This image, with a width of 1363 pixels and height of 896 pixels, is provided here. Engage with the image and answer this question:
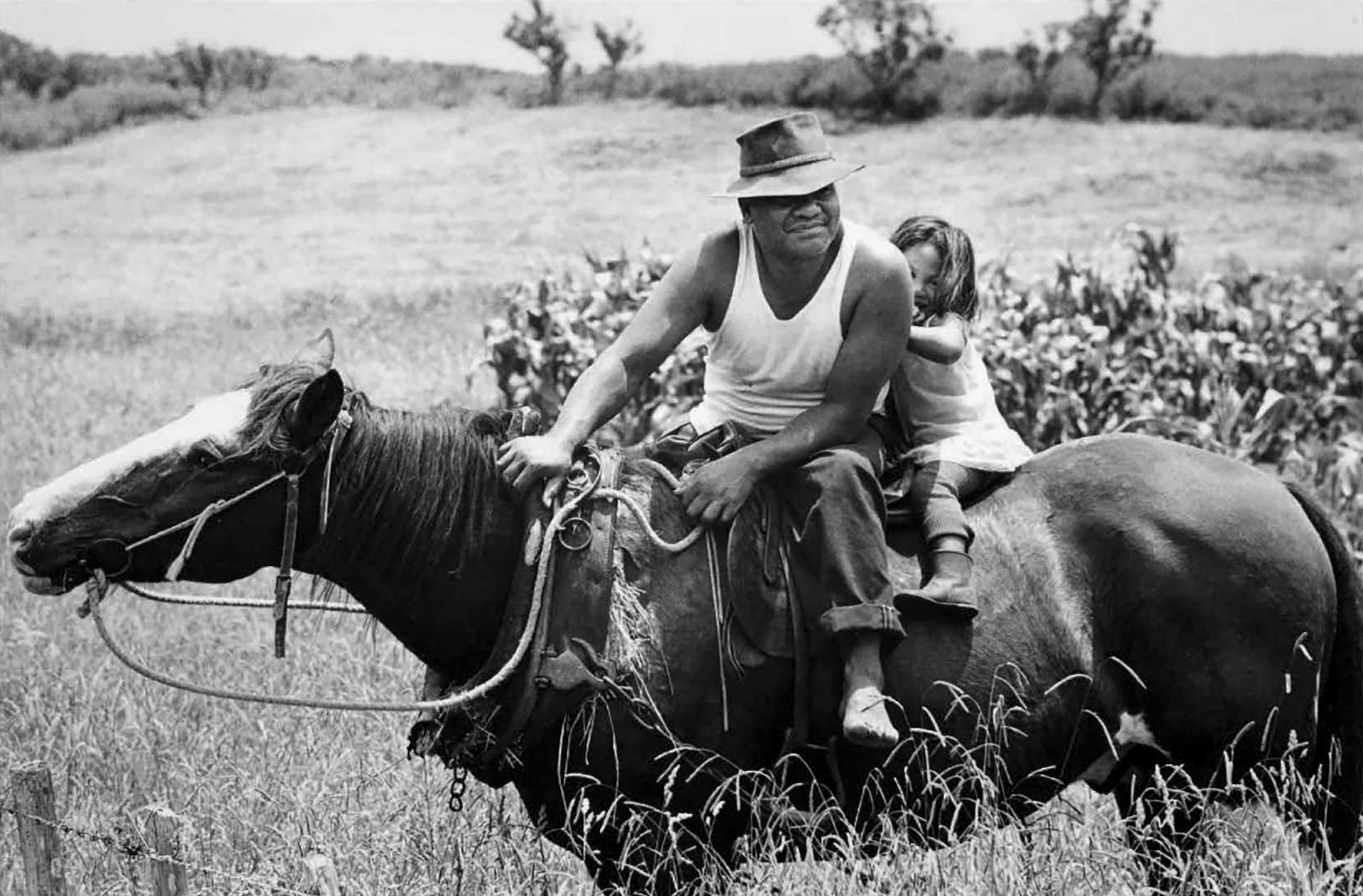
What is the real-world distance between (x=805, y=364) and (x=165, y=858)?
1.97 m

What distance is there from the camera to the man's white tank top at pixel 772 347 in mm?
3564

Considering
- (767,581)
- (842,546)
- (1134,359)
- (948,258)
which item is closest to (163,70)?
(1134,359)

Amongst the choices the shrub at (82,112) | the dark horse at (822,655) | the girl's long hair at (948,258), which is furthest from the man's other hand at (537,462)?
the shrub at (82,112)

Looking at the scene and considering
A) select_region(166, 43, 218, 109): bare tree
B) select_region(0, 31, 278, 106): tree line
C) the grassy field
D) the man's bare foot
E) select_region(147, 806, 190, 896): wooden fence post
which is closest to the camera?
select_region(147, 806, 190, 896): wooden fence post

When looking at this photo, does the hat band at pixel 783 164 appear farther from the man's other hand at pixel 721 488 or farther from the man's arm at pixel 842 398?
the man's other hand at pixel 721 488

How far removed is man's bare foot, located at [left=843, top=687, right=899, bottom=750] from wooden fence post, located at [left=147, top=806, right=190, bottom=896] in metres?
1.61

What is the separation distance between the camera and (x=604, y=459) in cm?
364

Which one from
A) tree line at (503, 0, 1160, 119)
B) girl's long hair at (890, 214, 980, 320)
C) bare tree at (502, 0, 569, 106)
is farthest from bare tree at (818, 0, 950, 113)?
girl's long hair at (890, 214, 980, 320)

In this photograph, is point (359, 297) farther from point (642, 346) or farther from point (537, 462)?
point (537, 462)

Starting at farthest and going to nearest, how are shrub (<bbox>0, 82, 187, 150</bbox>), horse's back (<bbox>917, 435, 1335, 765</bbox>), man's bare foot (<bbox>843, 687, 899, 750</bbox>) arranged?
shrub (<bbox>0, 82, 187, 150</bbox>), horse's back (<bbox>917, 435, 1335, 765</bbox>), man's bare foot (<bbox>843, 687, 899, 750</bbox>)

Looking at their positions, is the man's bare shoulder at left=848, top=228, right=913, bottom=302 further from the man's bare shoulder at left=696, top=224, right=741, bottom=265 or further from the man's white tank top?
the man's bare shoulder at left=696, top=224, right=741, bottom=265

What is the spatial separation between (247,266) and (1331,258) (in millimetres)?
15615

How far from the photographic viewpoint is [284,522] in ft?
11.0

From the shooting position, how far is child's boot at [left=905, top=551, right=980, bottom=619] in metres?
3.57
